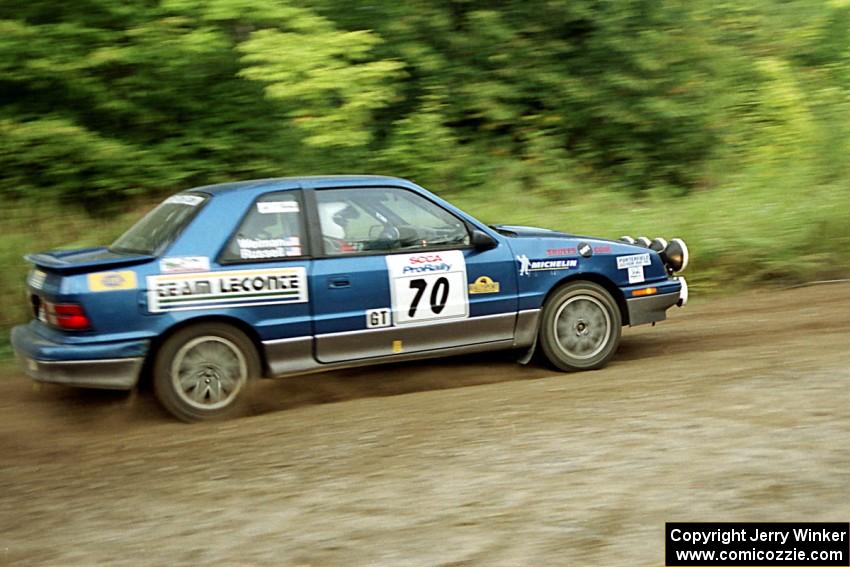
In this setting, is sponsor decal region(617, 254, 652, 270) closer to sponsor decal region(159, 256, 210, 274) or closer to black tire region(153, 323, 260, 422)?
black tire region(153, 323, 260, 422)

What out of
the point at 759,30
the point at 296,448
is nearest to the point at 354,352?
the point at 296,448

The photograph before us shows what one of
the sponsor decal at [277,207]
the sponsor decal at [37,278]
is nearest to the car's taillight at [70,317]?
the sponsor decal at [37,278]

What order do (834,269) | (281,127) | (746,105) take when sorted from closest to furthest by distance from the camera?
→ 1. (834,269)
2. (281,127)
3. (746,105)

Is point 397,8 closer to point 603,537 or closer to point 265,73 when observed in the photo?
point 265,73

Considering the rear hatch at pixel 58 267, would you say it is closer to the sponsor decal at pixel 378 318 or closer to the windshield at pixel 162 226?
the windshield at pixel 162 226

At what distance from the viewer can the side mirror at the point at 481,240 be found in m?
7.44

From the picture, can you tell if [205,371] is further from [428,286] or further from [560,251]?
[560,251]

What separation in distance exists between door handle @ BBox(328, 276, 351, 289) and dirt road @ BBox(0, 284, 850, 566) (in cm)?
83

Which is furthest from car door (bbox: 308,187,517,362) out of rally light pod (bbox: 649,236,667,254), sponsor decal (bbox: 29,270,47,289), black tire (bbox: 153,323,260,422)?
sponsor decal (bbox: 29,270,47,289)

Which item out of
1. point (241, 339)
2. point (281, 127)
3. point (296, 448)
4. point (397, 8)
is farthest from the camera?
point (397, 8)

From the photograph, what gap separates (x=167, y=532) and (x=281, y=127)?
9.07 metres

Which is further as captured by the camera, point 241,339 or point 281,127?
point 281,127

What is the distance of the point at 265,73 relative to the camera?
12.0m

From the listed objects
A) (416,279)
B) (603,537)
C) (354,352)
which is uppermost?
(416,279)
